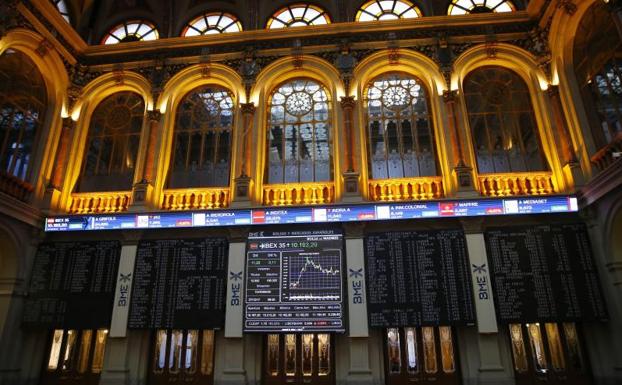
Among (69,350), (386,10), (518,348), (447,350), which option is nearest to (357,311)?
(447,350)

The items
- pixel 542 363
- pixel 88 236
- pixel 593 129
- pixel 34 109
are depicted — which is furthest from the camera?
pixel 34 109

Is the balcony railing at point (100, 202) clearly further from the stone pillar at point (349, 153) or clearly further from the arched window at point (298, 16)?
the arched window at point (298, 16)

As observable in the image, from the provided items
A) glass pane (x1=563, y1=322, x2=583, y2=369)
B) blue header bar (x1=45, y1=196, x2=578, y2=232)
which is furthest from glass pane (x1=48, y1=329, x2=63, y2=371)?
glass pane (x1=563, y1=322, x2=583, y2=369)

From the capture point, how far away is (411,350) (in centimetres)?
1082

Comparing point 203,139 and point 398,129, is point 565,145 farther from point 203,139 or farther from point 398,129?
point 203,139

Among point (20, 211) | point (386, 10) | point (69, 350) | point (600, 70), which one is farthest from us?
point (386, 10)

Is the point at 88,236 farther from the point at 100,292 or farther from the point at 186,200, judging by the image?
the point at 186,200

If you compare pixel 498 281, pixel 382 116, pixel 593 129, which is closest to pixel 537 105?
pixel 593 129

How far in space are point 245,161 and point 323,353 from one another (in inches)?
241

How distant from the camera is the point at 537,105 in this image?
12680 millimetres

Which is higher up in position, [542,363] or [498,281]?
[498,281]

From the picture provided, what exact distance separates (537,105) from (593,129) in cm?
186

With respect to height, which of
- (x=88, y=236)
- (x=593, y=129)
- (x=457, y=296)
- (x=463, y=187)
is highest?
(x=593, y=129)

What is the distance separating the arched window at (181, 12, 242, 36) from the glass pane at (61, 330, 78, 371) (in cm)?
1103
